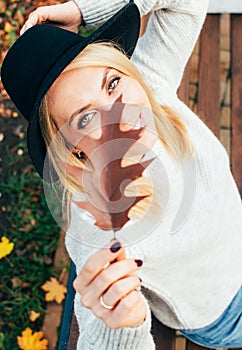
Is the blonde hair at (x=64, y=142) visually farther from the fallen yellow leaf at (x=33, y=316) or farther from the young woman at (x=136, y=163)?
the fallen yellow leaf at (x=33, y=316)

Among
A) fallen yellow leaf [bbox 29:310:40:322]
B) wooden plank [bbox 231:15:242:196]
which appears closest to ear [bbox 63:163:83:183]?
wooden plank [bbox 231:15:242:196]

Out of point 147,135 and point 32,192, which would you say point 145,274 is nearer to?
point 147,135

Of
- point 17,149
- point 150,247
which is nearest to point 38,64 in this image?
point 150,247

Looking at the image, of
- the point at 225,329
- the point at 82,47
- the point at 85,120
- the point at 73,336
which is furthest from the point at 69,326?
the point at 82,47

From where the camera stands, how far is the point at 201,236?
1.56m

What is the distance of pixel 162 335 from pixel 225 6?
1.65 meters

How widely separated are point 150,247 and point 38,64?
485 millimetres

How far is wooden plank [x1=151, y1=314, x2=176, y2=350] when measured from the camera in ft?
5.92

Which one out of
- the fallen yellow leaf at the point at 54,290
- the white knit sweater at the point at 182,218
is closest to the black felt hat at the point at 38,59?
the white knit sweater at the point at 182,218

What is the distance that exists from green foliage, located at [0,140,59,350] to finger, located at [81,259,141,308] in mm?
1404

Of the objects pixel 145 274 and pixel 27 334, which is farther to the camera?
pixel 27 334

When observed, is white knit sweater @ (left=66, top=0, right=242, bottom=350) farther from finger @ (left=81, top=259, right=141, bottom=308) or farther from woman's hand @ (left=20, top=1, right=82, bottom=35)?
finger @ (left=81, top=259, right=141, bottom=308)

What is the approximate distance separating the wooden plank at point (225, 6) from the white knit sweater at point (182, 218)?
1188 mm

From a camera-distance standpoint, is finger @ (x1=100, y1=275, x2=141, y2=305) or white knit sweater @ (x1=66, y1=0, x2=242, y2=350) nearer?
finger @ (x1=100, y1=275, x2=141, y2=305)
